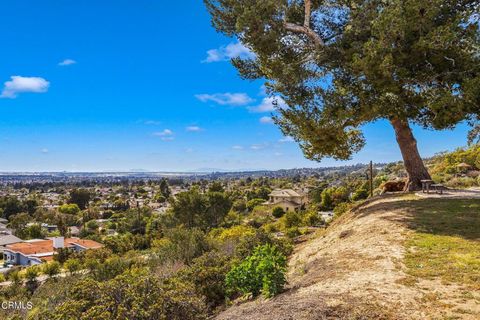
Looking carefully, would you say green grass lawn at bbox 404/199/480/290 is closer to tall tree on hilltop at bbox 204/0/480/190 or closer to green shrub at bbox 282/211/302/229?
tall tree on hilltop at bbox 204/0/480/190

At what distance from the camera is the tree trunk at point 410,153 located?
51.4ft

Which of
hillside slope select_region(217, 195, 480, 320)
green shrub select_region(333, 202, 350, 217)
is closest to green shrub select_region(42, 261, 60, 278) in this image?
green shrub select_region(333, 202, 350, 217)

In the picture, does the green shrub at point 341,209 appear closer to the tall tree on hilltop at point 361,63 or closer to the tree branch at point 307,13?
the tall tree on hilltop at point 361,63

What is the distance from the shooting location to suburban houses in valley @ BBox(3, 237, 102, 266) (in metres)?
38.6

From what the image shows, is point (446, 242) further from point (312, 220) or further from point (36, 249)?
point (36, 249)

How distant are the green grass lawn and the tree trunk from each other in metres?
3.64

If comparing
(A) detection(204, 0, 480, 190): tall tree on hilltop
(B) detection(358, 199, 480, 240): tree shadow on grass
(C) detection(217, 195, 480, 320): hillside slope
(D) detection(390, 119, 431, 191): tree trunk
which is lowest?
(C) detection(217, 195, 480, 320): hillside slope

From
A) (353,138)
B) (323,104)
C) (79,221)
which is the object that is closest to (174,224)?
(353,138)

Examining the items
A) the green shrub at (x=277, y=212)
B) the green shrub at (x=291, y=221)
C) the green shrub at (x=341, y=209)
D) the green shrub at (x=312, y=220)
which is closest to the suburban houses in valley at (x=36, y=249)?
the green shrub at (x=277, y=212)

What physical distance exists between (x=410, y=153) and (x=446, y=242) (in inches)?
329

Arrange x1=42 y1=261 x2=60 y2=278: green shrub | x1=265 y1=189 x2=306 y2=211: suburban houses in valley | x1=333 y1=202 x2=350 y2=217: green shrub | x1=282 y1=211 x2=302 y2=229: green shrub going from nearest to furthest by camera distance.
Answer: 1. x1=333 y1=202 x2=350 y2=217: green shrub
2. x1=42 y1=261 x2=60 y2=278: green shrub
3. x1=282 y1=211 x2=302 y2=229: green shrub
4. x1=265 y1=189 x2=306 y2=211: suburban houses in valley

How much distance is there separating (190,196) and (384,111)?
29.2 metres

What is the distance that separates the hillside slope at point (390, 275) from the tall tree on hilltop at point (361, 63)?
3.63 meters

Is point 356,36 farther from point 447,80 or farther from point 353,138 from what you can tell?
point 353,138
